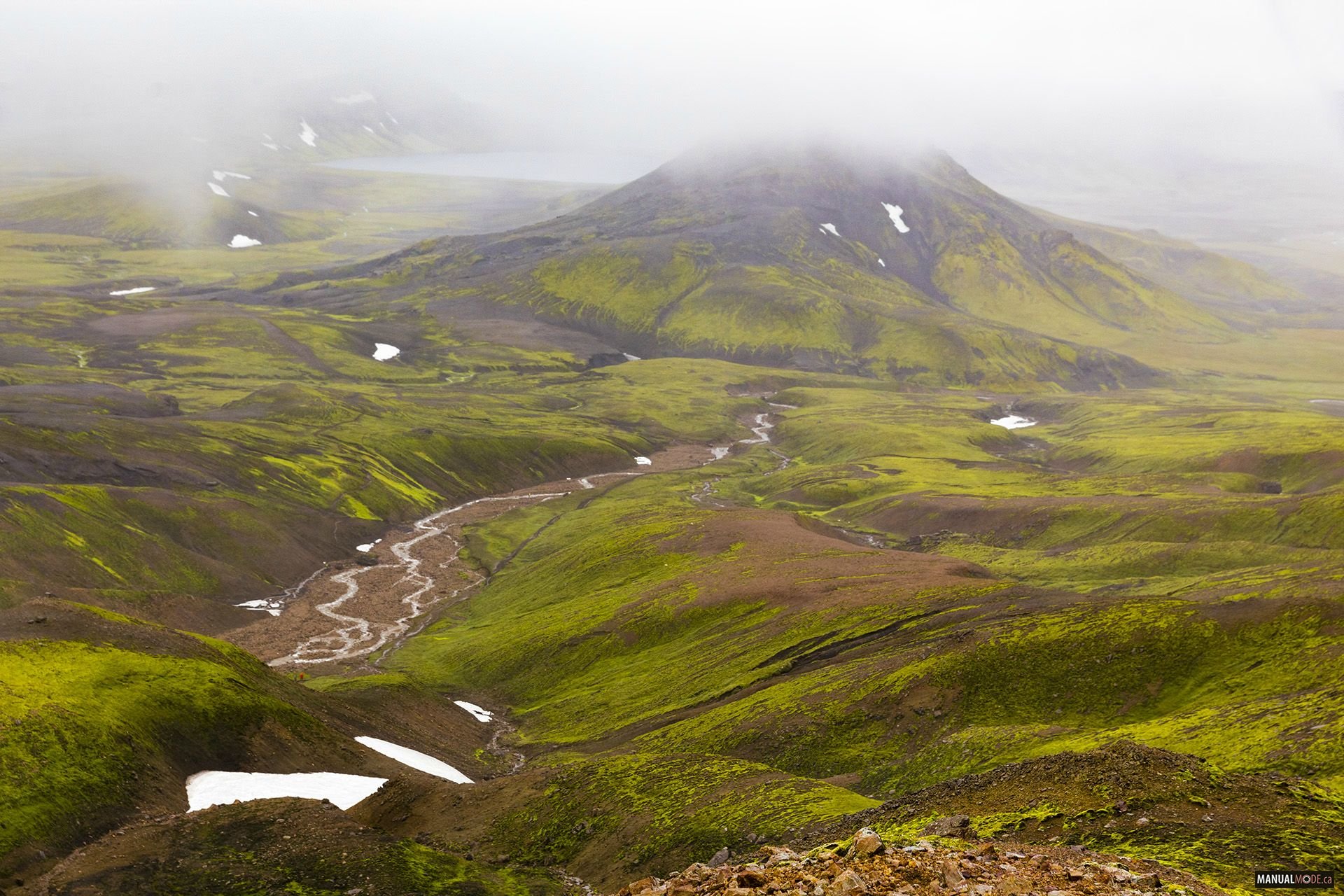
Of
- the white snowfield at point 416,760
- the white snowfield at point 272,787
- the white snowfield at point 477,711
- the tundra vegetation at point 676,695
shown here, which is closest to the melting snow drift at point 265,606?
the tundra vegetation at point 676,695

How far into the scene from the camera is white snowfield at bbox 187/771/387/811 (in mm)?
51500

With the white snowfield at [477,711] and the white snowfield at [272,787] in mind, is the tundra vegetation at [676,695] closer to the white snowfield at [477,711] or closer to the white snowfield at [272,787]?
the white snowfield at [272,787]

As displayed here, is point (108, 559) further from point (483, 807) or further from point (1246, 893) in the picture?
point (1246, 893)

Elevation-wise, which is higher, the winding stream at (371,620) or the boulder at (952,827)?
the boulder at (952,827)

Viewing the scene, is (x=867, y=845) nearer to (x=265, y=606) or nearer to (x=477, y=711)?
(x=477, y=711)

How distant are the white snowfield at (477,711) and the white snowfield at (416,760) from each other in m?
21.5

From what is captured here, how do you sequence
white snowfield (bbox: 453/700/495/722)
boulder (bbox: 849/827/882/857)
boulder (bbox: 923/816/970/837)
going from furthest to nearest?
1. white snowfield (bbox: 453/700/495/722)
2. boulder (bbox: 923/816/970/837)
3. boulder (bbox: 849/827/882/857)

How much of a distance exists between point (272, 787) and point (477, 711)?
43.5 meters

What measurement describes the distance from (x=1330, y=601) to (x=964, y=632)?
77.8 feet

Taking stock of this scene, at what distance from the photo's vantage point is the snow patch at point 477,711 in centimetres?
9469

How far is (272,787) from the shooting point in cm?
5381

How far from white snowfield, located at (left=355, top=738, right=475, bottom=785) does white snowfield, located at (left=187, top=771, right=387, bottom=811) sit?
8588 millimetres

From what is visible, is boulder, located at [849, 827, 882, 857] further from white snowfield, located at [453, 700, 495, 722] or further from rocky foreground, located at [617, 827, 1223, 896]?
white snowfield, located at [453, 700, 495, 722]

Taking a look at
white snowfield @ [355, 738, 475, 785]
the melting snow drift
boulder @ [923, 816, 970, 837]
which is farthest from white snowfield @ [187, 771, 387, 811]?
the melting snow drift
